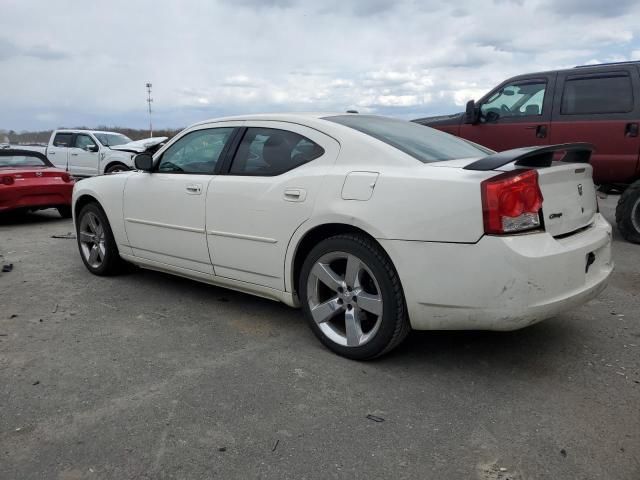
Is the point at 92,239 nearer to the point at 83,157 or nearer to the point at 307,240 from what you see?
the point at 307,240

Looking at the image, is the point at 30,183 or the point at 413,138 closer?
the point at 413,138

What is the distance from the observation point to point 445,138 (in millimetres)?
4023

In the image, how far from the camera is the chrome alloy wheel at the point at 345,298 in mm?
3189

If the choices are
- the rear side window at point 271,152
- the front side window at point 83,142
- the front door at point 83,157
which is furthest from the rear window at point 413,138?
the front side window at point 83,142

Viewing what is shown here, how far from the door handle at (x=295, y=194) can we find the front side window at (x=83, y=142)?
11732 mm

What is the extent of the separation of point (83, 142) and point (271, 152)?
1189 cm

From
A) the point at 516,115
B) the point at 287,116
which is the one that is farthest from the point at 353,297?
the point at 516,115

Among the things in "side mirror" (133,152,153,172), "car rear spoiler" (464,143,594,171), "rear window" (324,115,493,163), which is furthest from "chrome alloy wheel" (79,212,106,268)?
"car rear spoiler" (464,143,594,171)

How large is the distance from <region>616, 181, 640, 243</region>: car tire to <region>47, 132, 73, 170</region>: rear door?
12894mm

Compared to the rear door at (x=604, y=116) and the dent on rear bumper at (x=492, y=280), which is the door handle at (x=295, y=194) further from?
the rear door at (x=604, y=116)

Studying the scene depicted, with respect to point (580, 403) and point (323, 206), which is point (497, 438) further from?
point (323, 206)

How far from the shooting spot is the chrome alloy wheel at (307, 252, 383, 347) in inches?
126

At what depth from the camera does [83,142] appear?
45.9ft

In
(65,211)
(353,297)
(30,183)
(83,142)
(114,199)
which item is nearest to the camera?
(353,297)
